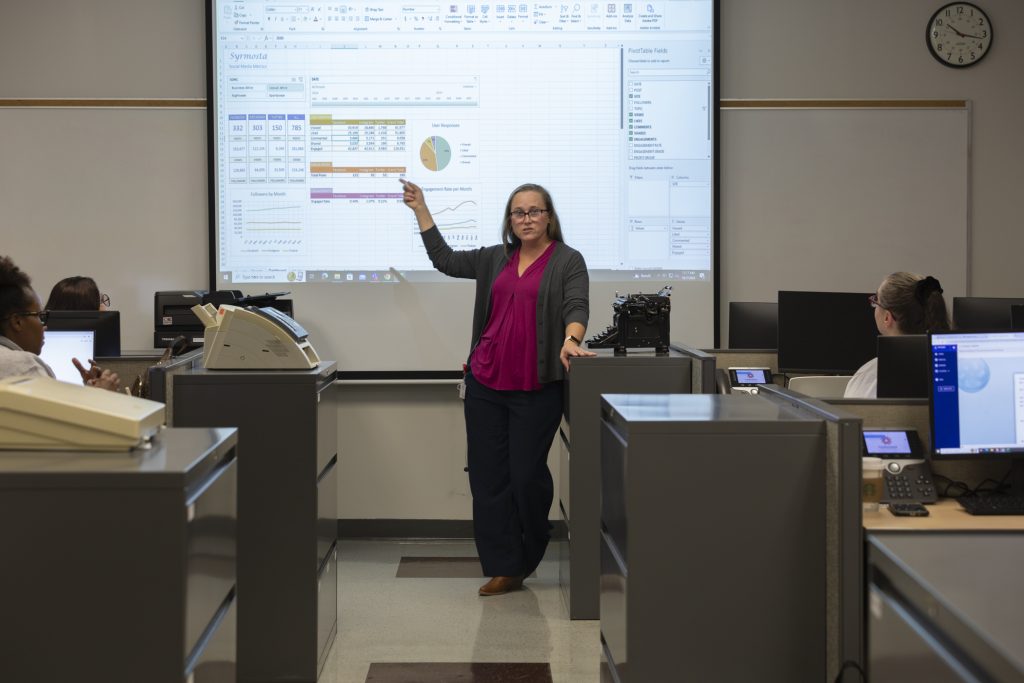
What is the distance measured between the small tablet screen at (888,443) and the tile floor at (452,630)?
1251mm

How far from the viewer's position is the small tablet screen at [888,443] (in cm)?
242

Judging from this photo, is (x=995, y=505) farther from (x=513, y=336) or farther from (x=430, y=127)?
(x=430, y=127)

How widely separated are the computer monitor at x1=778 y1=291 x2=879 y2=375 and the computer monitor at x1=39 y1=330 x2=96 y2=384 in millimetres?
2520

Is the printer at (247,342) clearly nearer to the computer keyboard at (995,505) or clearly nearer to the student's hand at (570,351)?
the student's hand at (570,351)

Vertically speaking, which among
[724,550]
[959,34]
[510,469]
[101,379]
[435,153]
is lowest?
[510,469]

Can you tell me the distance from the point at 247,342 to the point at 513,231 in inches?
56.0

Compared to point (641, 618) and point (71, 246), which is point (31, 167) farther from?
point (641, 618)

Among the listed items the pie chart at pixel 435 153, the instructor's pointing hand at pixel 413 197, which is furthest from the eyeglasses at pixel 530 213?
the pie chart at pixel 435 153

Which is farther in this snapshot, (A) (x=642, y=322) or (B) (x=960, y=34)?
(B) (x=960, y=34)

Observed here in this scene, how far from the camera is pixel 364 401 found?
5.08 m

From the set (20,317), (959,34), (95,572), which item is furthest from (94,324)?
(959,34)

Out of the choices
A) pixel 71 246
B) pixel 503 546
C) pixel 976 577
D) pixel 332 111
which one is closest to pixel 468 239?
pixel 332 111

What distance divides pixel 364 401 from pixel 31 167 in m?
1.96

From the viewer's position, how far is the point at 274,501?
2973 millimetres
